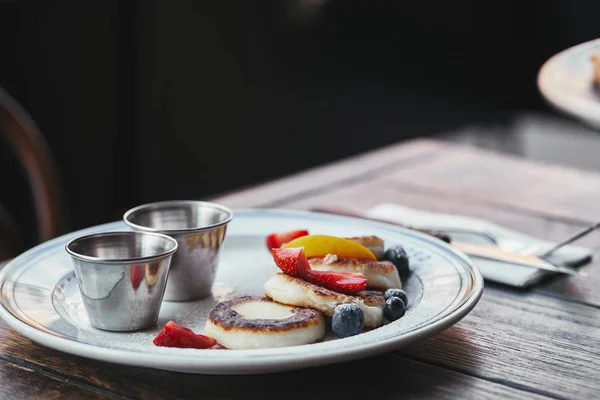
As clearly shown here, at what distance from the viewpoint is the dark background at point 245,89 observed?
3461 mm

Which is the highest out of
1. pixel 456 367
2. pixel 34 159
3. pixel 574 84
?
pixel 574 84

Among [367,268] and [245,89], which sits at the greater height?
[245,89]

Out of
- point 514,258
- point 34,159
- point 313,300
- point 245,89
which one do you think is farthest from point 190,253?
point 245,89

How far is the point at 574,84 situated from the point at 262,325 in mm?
410

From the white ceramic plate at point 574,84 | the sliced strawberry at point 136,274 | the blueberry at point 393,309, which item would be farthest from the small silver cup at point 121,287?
the white ceramic plate at point 574,84

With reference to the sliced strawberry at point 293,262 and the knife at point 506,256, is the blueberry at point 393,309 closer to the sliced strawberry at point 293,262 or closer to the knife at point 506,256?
the sliced strawberry at point 293,262

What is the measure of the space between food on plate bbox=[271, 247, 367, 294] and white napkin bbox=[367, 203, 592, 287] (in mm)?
262

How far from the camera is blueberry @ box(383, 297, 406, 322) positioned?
860 mm

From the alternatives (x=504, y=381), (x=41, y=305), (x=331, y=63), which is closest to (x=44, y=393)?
(x=41, y=305)

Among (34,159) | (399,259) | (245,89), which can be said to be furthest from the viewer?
(245,89)

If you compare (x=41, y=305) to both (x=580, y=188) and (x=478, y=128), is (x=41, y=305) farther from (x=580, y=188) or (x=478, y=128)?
(x=478, y=128)

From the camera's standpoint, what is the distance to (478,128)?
383 cm

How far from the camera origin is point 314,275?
871 millimetres

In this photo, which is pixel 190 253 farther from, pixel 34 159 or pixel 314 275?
pixel 34 159
